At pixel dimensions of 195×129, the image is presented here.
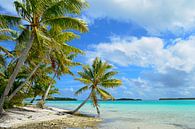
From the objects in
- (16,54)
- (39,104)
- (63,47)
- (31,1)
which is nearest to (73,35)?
(63,47)

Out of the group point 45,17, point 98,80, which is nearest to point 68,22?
point 45,17

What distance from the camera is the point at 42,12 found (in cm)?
1423

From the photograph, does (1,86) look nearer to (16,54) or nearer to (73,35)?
(16,54)

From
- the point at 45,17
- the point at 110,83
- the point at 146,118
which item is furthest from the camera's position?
the point at 110,83

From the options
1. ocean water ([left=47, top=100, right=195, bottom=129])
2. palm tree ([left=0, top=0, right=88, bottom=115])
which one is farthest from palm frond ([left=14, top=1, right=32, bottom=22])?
ocean water ([left=47, top=100, right=195, bottom=129])

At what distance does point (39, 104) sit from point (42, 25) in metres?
12.8

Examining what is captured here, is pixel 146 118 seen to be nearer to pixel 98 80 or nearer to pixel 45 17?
pixel 98 80

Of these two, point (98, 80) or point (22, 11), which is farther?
point (98, 80)

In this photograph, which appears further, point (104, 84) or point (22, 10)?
point (104, 84)

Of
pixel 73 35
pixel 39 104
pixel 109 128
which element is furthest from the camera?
pixel 39 104

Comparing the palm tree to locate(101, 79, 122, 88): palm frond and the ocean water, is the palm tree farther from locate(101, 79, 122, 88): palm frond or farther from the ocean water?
locate(101, 79, 122, 88): palm frond

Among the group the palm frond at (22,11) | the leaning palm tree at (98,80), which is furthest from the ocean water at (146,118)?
the palm frond at (22,11)

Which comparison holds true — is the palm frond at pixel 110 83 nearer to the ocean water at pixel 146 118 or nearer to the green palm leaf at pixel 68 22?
the ocean water at pixel 146 118

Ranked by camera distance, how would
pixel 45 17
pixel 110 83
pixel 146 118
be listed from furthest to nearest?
pixel 110 83 → pixel 146 118 → pixel 45 17
